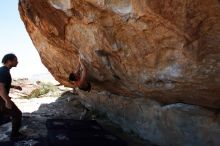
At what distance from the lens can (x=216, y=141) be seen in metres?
6.82

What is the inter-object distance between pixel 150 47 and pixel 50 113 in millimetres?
5415

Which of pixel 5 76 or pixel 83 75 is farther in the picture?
pixel 83 75

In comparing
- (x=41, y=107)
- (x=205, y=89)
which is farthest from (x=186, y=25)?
(x=41, y=107)

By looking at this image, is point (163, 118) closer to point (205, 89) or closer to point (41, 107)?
point (205, 89)

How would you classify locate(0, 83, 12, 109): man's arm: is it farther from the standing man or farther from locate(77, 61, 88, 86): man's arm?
locate(77, 61, 88, 86): man's arm

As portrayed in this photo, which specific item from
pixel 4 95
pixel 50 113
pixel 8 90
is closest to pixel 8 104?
pixel 4 95

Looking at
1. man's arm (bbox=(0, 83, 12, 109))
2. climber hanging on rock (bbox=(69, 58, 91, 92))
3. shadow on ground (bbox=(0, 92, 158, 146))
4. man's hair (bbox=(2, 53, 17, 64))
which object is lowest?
shadow on ground (bbox=(0, 92, 158, 146))

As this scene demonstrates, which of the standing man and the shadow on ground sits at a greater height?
the standing man

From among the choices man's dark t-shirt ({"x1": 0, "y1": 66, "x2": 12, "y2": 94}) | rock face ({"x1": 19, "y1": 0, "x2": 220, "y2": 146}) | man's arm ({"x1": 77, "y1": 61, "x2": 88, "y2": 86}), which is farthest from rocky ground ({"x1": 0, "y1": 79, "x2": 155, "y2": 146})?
man's arm ({"x1": 77, "y1": 61, "x2": 88, "y2": 86})

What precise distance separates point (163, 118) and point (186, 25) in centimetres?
287

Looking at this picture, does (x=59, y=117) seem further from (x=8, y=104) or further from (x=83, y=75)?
(x=8, y=104)

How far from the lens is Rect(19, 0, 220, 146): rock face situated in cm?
566

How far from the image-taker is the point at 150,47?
6.64m

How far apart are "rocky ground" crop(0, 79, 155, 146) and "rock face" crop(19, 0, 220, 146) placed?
0.52 metres
